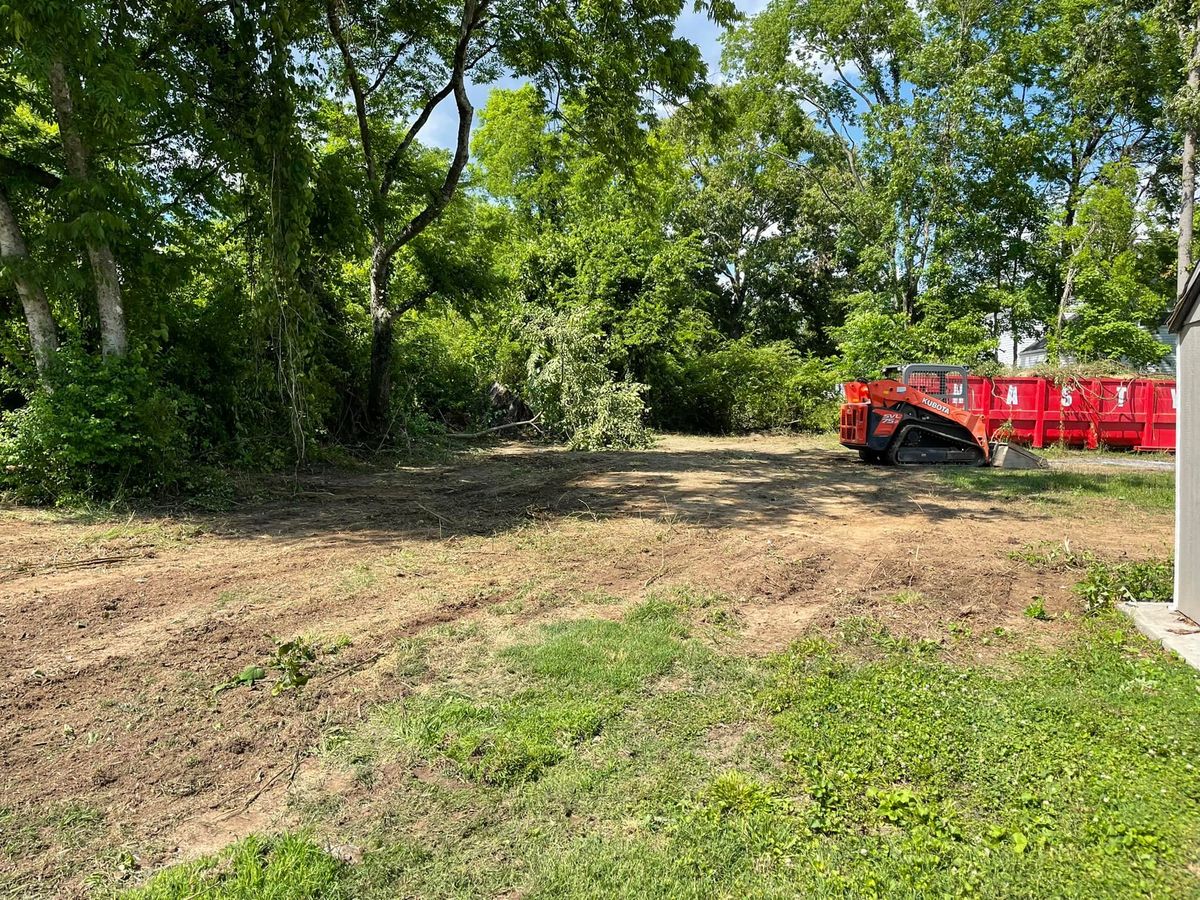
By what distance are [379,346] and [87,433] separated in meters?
6.75

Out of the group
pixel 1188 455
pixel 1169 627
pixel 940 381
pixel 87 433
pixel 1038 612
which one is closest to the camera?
pixel 1169 627

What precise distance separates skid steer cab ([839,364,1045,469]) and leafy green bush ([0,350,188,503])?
12116 mm

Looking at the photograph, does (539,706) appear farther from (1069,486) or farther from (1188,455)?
(1069,486)

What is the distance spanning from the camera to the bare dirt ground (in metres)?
3.17

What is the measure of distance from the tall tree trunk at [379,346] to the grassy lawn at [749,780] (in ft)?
36.1

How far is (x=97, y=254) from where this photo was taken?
868 centimetres

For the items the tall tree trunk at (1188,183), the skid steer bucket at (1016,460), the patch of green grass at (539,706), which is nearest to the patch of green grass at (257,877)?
the patch of green grass at (539,706)

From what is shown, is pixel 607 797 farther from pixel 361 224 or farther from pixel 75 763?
pixel 361 224

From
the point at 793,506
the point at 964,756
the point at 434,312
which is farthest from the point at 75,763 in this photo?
the point at 434,312

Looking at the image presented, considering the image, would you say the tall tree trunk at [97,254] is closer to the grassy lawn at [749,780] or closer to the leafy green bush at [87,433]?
the leafy green bush at [87,433]

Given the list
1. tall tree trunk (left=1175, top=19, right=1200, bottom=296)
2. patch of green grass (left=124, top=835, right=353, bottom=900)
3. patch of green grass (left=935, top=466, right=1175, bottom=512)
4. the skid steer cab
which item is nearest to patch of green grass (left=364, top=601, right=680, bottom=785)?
patch of green grass (left=124, top=835, right=353, bottom=900)

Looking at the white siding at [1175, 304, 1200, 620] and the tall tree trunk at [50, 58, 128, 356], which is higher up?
the tall tree trunk at [50, 58, 128, 356]

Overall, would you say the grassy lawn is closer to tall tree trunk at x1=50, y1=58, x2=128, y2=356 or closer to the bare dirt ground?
the bare dirt ground

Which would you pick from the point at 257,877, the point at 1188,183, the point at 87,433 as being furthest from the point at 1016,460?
the point at 87,433
